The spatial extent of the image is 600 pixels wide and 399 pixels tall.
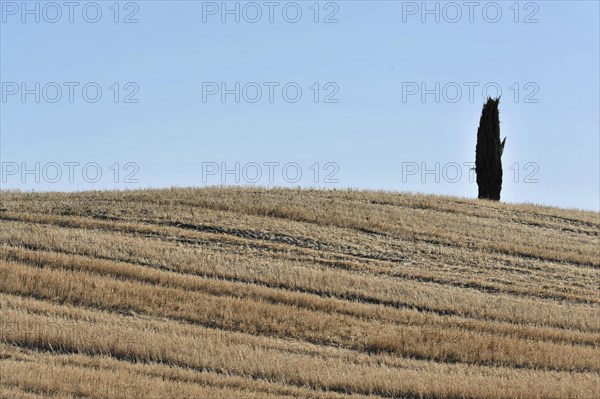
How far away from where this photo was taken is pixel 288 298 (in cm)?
2253

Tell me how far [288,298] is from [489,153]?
87.9 feet

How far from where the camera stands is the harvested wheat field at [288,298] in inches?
626

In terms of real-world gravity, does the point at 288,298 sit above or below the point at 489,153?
below

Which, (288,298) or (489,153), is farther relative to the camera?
(489,153)

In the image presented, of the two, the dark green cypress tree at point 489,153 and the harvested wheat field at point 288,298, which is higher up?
the dark green cypress tree at point 489,153

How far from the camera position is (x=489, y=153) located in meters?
47.3

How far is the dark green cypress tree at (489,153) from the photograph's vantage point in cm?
4731

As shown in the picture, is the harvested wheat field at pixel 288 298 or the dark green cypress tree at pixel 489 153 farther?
the dark green cypress tree at pixel 489 153

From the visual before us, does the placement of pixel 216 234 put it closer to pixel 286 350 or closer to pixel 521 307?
pixel 521 307

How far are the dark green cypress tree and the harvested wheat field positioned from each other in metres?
8.53

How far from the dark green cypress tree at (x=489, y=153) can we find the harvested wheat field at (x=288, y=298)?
28.0 feet

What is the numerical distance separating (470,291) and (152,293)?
335 inches

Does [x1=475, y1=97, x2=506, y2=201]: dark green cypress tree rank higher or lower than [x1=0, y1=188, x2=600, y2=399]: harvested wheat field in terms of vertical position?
higher

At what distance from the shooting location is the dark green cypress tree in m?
47.3
